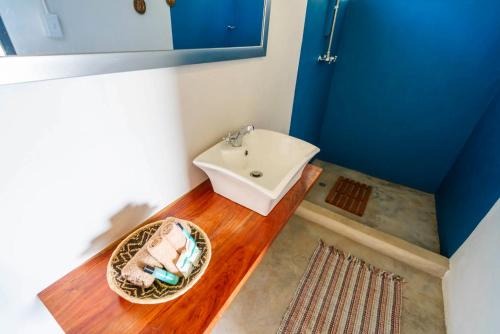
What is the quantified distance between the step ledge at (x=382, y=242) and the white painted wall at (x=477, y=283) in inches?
3.4

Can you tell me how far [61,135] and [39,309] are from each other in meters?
0.48

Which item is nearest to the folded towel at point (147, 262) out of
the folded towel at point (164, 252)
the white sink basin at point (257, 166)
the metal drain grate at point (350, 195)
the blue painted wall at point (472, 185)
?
the folded towel at point (164, 252)

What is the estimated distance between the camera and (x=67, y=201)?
583 millimetres

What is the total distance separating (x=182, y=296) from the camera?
2.07 ft

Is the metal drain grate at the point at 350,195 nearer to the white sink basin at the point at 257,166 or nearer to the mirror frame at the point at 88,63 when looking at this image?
the white sink basin at the point at 257,166

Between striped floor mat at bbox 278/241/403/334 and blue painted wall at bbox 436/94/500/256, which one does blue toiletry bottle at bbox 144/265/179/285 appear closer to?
striped floor mat at bbox 278/241/403/334

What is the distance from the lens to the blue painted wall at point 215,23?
74 cm

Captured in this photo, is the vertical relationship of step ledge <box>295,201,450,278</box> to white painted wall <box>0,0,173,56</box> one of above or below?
below

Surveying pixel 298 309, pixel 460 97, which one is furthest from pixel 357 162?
pixel 298 309

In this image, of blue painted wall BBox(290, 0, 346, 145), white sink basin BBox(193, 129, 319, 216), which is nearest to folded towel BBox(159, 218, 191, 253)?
white sink basin BBox(193, 129, 319, 216)

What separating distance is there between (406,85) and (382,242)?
1.46m

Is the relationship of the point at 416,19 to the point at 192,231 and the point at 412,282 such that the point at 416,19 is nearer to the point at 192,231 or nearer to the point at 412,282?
the point at 412,282

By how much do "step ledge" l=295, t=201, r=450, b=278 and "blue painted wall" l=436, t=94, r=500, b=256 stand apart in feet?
0.53

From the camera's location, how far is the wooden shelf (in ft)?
1.86
